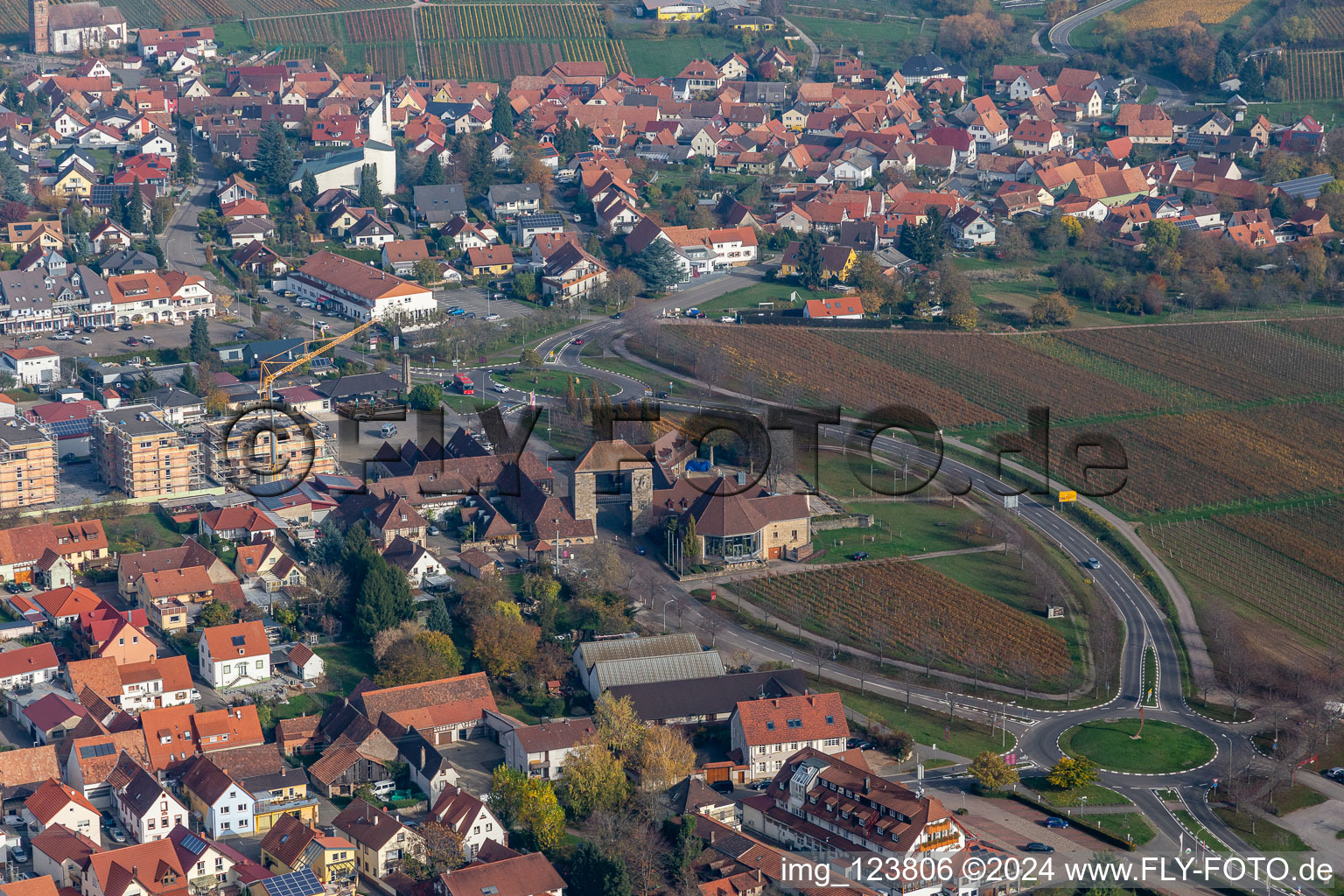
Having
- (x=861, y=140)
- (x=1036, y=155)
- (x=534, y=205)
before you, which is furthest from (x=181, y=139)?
(x=1036, y=155)

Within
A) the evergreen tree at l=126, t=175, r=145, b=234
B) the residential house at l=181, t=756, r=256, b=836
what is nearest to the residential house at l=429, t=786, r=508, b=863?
the residential house at l=181, t=756, r=256, b=836

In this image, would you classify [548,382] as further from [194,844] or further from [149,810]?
[194,844]

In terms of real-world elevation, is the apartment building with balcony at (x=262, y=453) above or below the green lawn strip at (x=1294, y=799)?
above

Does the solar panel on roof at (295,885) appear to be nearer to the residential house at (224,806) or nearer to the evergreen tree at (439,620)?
the residential house at (224,806)

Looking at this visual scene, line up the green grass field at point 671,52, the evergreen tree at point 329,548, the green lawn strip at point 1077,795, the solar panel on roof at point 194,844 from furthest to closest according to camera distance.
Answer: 1. the green grass field at point 671,52
2. the evergreen tree at point 329,548
3. the green lawn strip at point 1077,795
4. the solar panel on roof at point 194,844

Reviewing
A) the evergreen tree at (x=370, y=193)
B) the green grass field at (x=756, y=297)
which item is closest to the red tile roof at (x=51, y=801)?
the green grass field at (x=756, y=297)

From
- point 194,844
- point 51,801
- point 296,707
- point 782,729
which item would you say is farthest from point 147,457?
point 782,729

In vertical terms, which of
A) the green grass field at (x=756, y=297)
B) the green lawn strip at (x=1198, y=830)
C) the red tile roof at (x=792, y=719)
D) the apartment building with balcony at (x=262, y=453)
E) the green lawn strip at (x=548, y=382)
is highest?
the green grass field at (x=756, y=297)
